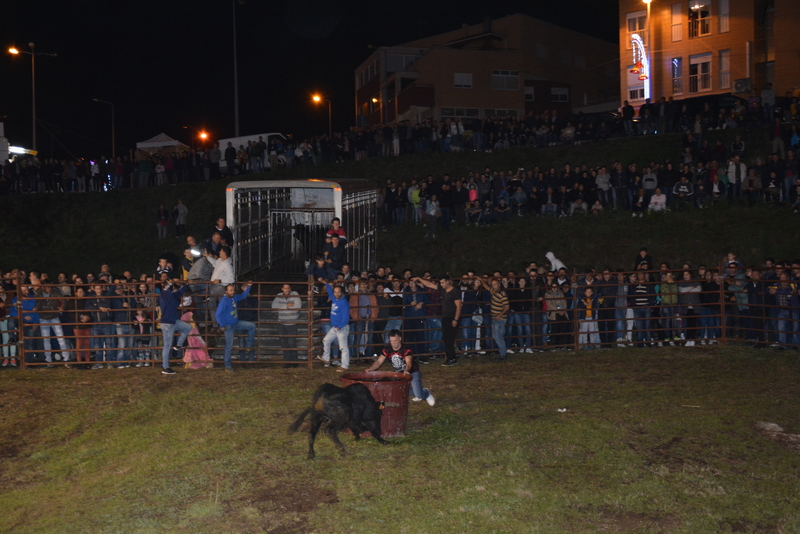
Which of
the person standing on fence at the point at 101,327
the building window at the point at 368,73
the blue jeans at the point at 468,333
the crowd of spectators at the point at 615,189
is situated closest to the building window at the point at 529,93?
the building window at the point at 368,73

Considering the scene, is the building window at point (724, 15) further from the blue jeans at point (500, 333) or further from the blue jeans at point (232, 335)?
the blue jeans at point (232, 335)

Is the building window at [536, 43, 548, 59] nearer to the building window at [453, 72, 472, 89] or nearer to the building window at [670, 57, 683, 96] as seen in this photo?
the building window at [453, 72, 472, 89]

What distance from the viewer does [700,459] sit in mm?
8508

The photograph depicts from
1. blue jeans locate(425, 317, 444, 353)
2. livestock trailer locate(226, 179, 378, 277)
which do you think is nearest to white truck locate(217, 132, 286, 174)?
livestock trailer locate(226, 179, 378, 277)

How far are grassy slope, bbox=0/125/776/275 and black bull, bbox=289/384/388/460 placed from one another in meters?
15.9

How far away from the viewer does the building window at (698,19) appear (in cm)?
4131

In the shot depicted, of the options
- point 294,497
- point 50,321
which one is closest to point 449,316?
point 294,497

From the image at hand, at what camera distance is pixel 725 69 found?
4081cm

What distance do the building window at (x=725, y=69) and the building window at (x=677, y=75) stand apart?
6.68ft

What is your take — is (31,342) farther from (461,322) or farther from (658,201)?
(658,201)

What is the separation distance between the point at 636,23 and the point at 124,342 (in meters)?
37.8

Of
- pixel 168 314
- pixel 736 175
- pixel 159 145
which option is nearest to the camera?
pixel 168 314

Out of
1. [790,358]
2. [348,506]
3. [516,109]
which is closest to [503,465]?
[348,506]

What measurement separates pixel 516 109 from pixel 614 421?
42079 mm
